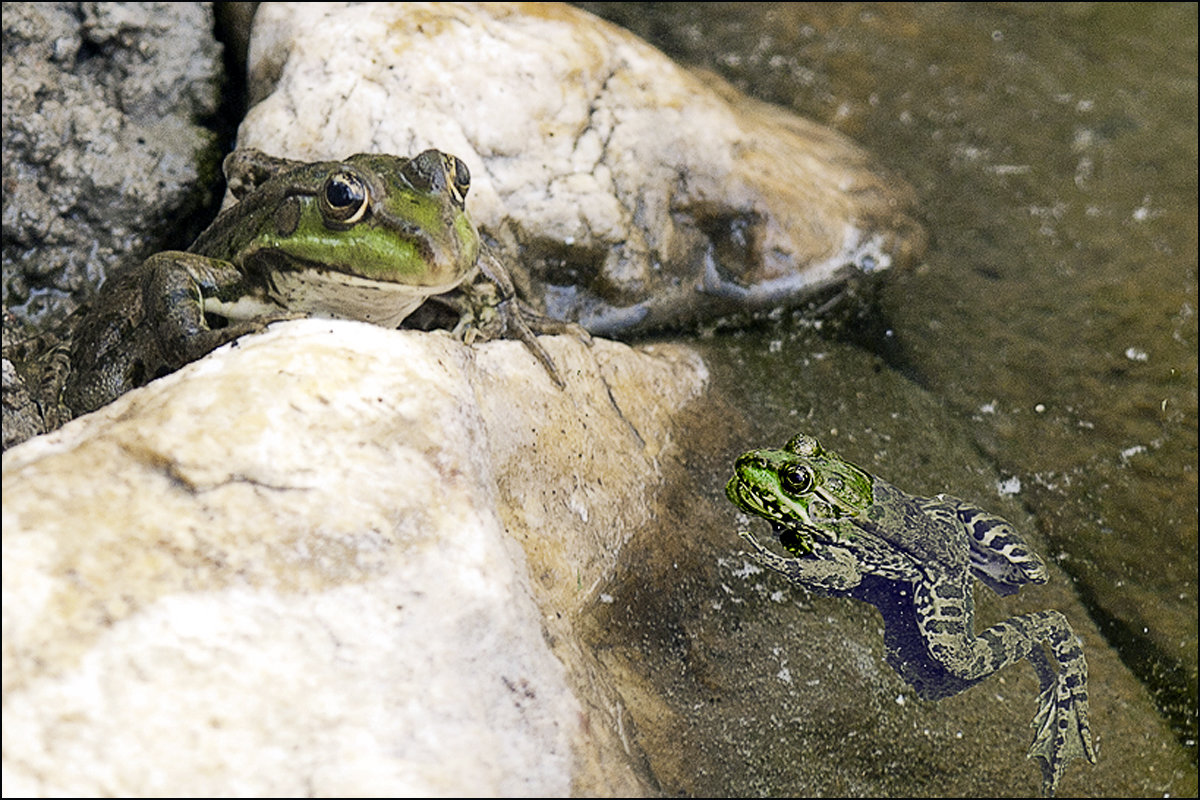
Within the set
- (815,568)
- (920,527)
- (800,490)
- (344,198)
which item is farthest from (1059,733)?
(344,198)

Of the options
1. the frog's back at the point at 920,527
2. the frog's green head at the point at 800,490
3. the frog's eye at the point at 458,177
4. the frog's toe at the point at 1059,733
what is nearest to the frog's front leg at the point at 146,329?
the frog's eye at the point at 458,177

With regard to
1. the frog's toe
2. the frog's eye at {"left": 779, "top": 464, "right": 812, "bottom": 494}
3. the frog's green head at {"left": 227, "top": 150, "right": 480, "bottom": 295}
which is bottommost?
the frog's toe

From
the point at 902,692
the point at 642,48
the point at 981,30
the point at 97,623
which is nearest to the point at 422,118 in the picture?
the point at 642,48

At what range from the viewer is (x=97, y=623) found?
2.14m

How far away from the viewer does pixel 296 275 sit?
3439 mm

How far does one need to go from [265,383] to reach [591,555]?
127 centimetres

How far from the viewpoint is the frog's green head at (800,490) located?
3.70 metres

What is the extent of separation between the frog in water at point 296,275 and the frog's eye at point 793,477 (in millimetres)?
973

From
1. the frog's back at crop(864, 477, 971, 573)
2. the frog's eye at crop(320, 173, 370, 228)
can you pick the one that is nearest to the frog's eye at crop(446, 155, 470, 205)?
the frog's eye at crop(320, 173, 370, 228)

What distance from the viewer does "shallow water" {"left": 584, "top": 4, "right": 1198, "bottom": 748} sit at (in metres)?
4.11

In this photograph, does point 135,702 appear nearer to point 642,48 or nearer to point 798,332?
point 798,332

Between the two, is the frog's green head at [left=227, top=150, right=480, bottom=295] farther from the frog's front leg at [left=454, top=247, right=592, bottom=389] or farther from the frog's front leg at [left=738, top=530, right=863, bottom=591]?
the frog's front leg at [left=738, top=530, right=863, bottom=591]

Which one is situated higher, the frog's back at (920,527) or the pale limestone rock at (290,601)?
the pale limestone rock at (290,601)

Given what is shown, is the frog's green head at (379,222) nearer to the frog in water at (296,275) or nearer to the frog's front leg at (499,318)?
the frog in water at (296,275)
